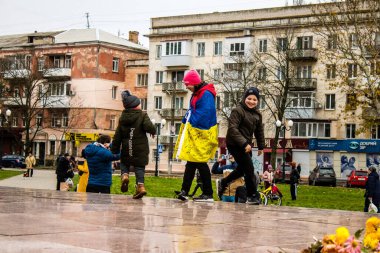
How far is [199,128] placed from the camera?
11125 millimetres

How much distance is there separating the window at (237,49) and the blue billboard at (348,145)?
435 inches

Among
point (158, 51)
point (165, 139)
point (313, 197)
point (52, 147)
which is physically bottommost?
point (313, 197)

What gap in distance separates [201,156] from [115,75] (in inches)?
2737

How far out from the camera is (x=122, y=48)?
8044 cm

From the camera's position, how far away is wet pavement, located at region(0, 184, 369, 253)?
18.7 ft

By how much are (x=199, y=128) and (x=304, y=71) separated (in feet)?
188

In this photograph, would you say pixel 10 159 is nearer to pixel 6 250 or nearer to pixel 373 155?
pixel 373 155

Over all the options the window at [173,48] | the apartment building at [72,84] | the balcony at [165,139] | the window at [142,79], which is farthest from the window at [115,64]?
the balcony at [165,139]

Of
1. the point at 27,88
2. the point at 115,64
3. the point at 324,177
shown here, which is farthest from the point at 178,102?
the point at 324,177

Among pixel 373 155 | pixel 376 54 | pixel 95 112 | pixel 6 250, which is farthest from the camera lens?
pixel 95 112

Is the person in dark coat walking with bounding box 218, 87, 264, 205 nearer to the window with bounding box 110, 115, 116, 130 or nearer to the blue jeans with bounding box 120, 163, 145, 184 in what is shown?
the blue jeans with bounding box 120, 163, 145, 184

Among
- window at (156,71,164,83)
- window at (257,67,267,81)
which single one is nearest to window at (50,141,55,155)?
window at (156,71,164,83)

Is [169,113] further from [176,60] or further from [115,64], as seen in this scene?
[115,64]

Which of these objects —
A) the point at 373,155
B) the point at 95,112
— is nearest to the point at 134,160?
the point at 373,155
